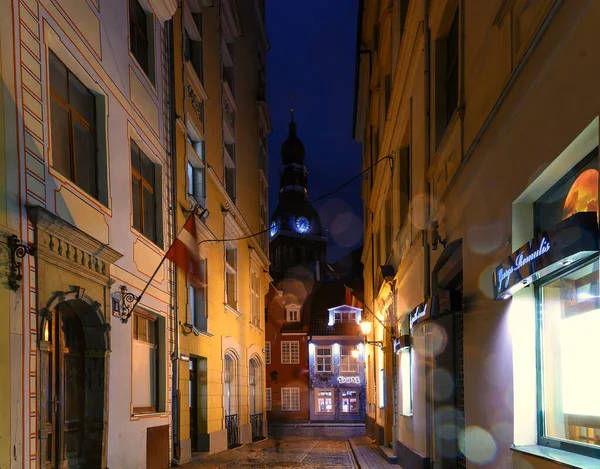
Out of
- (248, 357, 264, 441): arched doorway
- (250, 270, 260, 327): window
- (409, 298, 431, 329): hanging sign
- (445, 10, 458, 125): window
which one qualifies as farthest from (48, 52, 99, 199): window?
(248, 357, 264, 441): arched doorway

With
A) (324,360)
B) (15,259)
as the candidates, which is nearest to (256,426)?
(15,259)

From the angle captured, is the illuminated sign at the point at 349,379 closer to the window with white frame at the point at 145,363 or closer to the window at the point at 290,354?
the window at the point at 290,354

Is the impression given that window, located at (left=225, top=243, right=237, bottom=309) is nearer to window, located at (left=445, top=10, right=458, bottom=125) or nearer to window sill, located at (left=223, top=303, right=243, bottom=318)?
window sill, located at (left=223, top=303, right=243, bottom=318)

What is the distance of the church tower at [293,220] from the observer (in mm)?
76875

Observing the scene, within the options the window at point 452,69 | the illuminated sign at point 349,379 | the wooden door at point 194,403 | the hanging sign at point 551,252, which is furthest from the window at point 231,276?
the illuminated sign at point 349,379

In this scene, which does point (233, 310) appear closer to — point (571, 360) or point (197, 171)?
point (197, 171)

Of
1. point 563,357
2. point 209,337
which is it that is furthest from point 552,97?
point 209,337

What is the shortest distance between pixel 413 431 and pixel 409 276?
2.96m

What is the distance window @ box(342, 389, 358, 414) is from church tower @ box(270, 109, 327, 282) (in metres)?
31.2

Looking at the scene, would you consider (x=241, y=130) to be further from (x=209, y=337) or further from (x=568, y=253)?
(x=568, y=253)

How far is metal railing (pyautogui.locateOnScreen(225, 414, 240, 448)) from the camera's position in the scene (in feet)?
64.7

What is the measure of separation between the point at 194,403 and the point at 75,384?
7976 mm

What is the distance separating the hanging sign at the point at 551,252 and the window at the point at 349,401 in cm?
4218

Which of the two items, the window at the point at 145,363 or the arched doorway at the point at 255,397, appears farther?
the arched doorway at the point at 255,397
